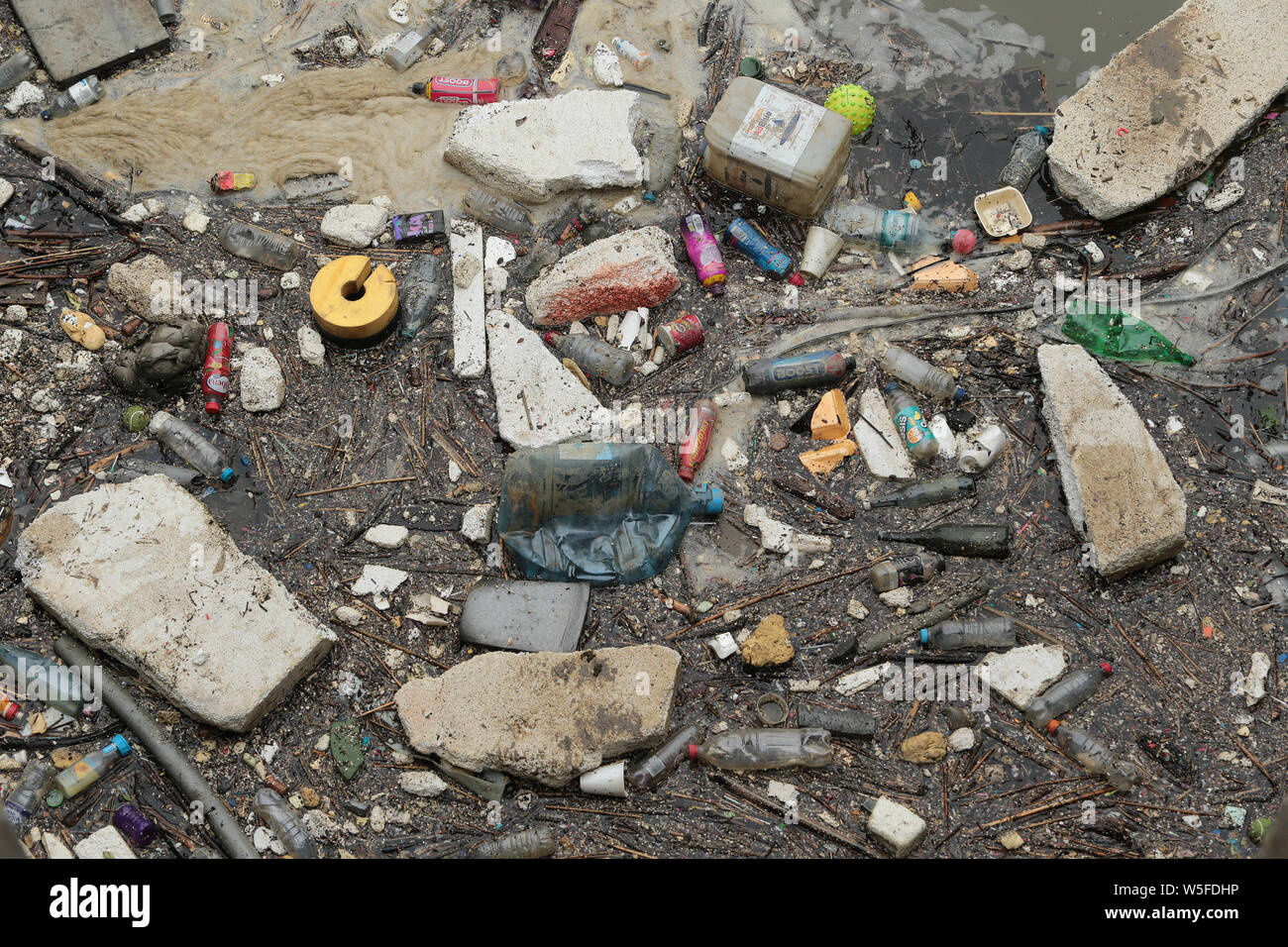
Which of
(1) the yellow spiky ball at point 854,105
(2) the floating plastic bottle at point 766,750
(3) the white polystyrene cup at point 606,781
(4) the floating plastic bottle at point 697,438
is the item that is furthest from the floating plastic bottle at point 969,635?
(1) the yellow spiky ball at point 854,105

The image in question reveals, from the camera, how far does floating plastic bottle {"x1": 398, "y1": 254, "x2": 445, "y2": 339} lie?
493 centimetres

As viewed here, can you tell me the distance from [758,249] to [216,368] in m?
2.83

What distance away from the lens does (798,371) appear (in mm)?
4641

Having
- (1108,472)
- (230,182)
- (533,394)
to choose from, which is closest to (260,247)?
(230,182)

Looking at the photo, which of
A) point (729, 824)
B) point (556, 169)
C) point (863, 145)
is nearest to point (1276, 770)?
point (729, 824)

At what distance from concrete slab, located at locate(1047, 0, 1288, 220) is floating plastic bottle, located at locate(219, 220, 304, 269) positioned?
13.5ft

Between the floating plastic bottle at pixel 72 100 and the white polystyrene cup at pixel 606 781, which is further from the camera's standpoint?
the floating plastic bottle at pixel 72 100

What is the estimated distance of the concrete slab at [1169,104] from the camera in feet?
16.6

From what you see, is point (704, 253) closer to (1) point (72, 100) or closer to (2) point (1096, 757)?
(2) point (1096, 757)

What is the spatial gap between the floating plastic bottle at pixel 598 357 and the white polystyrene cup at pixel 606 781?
1.90m

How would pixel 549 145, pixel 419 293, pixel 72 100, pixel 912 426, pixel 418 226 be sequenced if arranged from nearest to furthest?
pixel 912 426 → pixel 419 293 → pixel 418 226 → pixel 549 145 → pixel 72 100

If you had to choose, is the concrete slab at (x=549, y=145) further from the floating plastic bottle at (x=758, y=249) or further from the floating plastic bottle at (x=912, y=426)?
the floating plastic bottle at (x=912, y=426)

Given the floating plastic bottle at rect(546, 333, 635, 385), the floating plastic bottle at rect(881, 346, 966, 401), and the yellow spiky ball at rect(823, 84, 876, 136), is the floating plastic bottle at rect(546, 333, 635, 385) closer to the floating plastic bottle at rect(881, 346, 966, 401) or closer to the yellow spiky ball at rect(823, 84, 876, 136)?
the floating plastic bottle at rect(881, 346, 966, 401)
